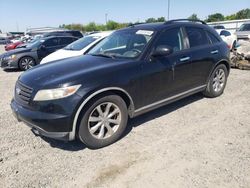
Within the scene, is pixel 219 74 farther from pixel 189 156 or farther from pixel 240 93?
pixel 189 156

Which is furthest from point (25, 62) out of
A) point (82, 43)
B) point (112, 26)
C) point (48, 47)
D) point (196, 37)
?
point (112, 26)

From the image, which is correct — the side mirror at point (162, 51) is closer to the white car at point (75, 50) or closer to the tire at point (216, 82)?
the tire at point (216, 82)

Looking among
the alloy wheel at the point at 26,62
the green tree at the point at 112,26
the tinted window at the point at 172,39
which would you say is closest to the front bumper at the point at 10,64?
the alloy wheel at the point at 26,62

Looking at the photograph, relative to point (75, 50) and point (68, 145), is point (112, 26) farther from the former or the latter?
point (68, 145)

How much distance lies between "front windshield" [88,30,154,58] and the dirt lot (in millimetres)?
1257

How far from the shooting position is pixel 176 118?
14.8 ft

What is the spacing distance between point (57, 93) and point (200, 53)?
3.00 meters

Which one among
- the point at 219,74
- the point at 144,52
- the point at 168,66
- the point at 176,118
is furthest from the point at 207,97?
the point at 144,52

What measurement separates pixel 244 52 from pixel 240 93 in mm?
3922


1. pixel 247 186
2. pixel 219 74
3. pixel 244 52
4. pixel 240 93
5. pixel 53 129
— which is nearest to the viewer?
pixel 247 186

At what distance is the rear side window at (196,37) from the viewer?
475cm

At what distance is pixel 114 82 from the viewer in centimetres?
346

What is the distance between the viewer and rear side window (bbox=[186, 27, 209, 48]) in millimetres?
4750

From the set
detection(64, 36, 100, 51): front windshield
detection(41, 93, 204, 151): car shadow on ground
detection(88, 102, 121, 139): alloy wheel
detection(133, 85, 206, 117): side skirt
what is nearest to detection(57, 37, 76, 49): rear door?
detection(64, 36, 100, 51): front windshield
